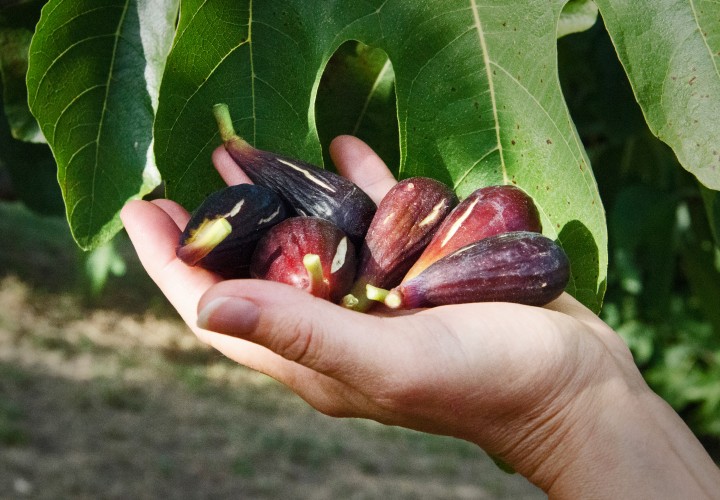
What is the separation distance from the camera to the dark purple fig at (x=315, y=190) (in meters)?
1.31

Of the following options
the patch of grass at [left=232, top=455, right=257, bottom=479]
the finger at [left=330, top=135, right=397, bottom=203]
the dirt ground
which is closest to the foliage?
the finger at [left=330, top=135, right=397, bottom=203]

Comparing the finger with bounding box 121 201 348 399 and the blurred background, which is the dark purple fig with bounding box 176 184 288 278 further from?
the blurred background

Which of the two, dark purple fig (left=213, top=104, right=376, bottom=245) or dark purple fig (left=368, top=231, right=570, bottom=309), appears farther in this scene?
dark purple fig (left=213, top=104, right=376, bottom=245)

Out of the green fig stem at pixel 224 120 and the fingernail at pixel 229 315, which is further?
the green fig stem at pixel 224 120

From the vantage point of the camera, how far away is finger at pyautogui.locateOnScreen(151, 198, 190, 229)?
127cm

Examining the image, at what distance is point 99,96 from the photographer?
1.25 m

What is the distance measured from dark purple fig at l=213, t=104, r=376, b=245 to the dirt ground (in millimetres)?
2872

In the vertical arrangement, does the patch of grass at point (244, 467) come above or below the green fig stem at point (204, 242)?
below

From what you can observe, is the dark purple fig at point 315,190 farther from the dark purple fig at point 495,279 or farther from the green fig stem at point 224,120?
the dark purple fig at point 495,279

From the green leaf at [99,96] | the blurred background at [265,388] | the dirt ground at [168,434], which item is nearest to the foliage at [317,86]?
the green leaf at [99,96]

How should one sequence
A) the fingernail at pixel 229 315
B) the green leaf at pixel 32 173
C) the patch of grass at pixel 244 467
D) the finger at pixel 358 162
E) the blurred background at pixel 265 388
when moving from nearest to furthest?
the fingernail at pixel 229 315
the finger at pixel 358 162
the green leaf at pixel 32 173
the blurred background at pixel 265 388
the patch of grass at pixel 244 467

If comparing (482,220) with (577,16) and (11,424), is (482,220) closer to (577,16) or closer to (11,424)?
(577,16)

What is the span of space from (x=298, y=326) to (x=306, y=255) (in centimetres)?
23

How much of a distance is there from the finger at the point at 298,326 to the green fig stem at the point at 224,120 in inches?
16.5
